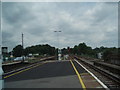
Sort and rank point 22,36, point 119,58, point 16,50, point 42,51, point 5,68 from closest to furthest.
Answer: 1. point 119,58
2. point 5,68
3. point 22,36
4. point 16,50
5. point 42,51

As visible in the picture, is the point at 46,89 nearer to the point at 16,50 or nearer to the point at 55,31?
the point at 55,31

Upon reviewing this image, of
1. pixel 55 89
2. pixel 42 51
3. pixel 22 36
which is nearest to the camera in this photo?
pixel 55 89

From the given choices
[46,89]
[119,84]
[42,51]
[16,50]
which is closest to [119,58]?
[119,84]

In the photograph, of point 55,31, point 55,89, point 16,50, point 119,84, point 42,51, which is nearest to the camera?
point 55,89

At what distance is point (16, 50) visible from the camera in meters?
161

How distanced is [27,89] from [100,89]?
3.59 m

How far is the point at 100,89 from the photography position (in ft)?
33.4

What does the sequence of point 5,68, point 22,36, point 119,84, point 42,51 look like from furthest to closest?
point 42,51 → point 22,36 → point 5,68 → point 119,84

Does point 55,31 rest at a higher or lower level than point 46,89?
higher

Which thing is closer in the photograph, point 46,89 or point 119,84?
point 46,89

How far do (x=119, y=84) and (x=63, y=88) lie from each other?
134 inches

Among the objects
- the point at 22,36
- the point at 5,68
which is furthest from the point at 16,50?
the point at 5,68

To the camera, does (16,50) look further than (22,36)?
Yes

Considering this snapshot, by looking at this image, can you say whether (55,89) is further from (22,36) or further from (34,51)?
(34,51)
